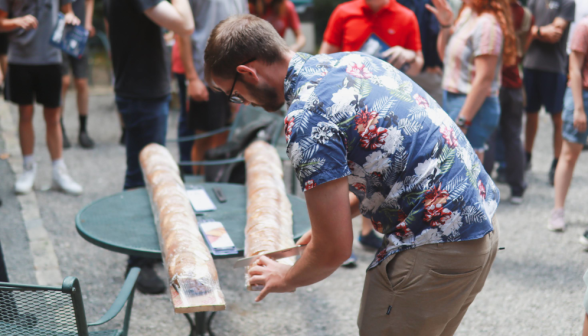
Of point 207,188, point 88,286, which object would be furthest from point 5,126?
point 207,188

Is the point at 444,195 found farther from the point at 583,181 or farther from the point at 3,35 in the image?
the point at 3,35

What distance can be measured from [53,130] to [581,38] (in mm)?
4106

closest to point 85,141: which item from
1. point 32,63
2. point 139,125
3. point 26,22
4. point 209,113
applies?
point 32,63

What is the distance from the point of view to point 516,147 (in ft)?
15.9

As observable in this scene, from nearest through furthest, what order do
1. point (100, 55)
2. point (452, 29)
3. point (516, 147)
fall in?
point (452, 29) < point (516, 147) < point (100, 55)

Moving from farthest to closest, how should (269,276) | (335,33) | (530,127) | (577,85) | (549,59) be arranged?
1. (530,127)
2. (549,59)
3. (335,33)
4. (577,85)
5. (269,276)

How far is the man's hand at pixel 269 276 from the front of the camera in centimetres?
160

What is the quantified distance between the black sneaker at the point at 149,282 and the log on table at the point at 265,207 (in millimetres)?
825

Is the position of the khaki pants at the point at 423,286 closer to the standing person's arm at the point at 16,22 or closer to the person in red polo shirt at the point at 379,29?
the person in red polo shirt at the point at 379,29

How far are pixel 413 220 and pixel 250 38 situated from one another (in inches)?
26.1

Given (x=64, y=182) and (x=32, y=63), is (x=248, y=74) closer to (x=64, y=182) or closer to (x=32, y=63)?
(x=32, y=63)

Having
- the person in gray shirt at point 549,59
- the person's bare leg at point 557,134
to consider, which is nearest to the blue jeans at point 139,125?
the person in gray shirt at point 549,59

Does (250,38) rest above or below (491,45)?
above

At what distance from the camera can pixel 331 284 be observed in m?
3.53
